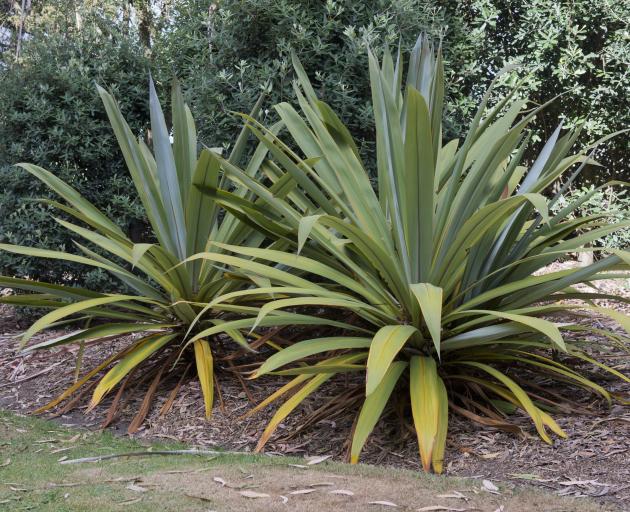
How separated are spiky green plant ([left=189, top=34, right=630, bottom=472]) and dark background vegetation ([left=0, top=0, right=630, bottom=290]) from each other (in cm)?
142

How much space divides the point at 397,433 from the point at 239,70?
3279mm

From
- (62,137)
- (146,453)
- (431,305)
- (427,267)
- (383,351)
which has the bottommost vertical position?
(146,453)

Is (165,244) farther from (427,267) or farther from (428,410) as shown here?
(428,410)

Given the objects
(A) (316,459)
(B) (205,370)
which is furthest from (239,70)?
(A) (316,459)

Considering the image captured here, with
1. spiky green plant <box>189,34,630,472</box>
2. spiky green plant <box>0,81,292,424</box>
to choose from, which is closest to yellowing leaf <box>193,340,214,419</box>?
spiky green plant <box>0,81,292,424</box>

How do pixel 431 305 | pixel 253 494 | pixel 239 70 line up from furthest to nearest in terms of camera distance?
pixel 239 70 → pixel 431 305 → pixel 253 494

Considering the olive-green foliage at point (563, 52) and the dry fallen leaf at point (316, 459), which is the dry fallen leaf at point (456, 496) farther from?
the olive-green foliage at point (563, 52)

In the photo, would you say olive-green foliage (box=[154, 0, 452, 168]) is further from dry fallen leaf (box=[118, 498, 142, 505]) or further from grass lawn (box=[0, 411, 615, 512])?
dry fallen leaf (box=[118, 498, 142, 505])

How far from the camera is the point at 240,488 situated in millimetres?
Result: 2594

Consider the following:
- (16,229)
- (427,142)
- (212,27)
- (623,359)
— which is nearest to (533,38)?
(212,27)

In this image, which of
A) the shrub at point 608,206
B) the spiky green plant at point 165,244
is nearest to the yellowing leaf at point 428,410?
the spiky green plant at point 165,244

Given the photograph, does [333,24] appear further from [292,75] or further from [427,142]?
[427,142]

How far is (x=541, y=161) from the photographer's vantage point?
12.8ft

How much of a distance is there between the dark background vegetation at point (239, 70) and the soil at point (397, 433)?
1.67m
